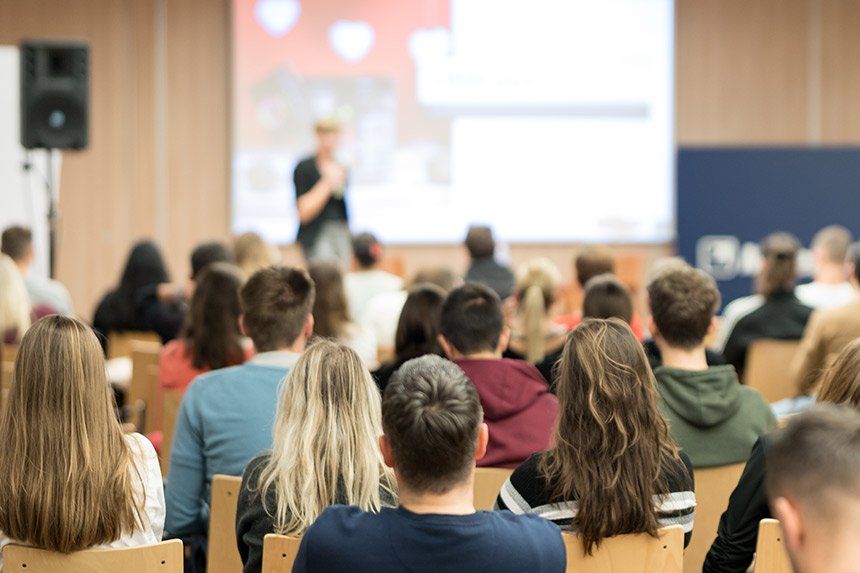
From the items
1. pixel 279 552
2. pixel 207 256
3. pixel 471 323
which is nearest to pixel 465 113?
pixel 207 256

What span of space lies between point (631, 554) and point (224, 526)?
37.9 inches

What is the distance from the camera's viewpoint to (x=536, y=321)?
4703 mm

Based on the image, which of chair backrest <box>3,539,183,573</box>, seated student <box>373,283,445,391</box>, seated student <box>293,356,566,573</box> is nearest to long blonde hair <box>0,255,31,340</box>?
seated student <box>373,283,445,391</box>

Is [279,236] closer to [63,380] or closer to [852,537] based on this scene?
[63,380]

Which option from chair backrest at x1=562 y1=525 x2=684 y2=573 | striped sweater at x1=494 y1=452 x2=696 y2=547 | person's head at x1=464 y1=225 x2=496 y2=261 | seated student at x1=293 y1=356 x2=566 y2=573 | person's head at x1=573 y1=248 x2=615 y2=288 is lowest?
chair backrest at x1=562 y1=525 x2=684 y2=573

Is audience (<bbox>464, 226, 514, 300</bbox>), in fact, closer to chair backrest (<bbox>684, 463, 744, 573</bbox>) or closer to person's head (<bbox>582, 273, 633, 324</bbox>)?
person's head (<bbox>582, 273, 633, 324</bbox>)

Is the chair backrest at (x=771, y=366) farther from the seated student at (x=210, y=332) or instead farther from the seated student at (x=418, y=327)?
the seated student at (x=210, y=332)

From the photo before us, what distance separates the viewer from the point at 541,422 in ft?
9.62

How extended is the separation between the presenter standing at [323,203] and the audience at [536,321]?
223 cm

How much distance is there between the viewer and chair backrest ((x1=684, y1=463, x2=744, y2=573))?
2.88 m

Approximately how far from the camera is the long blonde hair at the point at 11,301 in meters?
5.36

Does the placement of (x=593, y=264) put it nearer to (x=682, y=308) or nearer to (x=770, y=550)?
(x=682, y=308)

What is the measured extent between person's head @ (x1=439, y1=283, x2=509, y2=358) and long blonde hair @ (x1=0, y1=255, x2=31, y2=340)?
2844 millimetres

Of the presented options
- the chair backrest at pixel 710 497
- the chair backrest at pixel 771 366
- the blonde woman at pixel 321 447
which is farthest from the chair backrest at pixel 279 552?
the chair backrest at pixel 771 366
